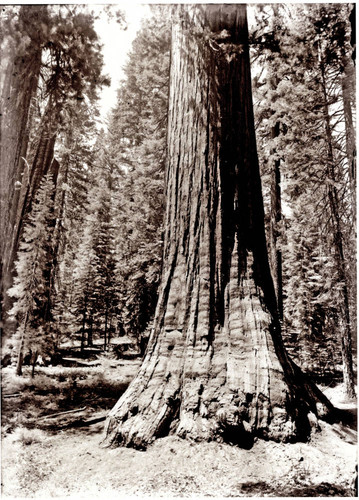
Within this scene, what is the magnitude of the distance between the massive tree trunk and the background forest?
90 centimetres

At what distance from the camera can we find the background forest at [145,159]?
457 centimetres

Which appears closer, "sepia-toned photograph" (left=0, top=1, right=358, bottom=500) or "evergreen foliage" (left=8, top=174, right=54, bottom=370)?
"sepia-toned photograph" (left=0, top=1, right=358, bottom=500)

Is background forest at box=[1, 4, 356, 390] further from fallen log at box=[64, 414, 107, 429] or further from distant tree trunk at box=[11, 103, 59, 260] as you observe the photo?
fallen log at box=[64, 414, 107, 429]

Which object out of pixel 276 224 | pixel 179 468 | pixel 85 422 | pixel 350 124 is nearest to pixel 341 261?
pixel 350 124

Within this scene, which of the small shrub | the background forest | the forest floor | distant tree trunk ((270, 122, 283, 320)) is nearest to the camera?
the forest floor

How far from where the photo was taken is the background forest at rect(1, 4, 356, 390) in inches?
180

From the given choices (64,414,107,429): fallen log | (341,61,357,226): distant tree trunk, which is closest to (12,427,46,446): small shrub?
(64,414,107,429): fallen log

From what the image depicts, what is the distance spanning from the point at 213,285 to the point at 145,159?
8.64m

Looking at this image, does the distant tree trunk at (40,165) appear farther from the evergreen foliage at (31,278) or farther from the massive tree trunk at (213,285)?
the massive tree trunk at (213,285)

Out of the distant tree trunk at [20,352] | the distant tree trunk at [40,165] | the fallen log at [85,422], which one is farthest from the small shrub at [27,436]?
the distant tree trunk at [40,165]

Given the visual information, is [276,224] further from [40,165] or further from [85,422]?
[85,422]

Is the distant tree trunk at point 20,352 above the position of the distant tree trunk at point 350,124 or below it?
below

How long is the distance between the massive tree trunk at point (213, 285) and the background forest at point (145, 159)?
2.96ft

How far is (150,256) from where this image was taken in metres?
9.73
